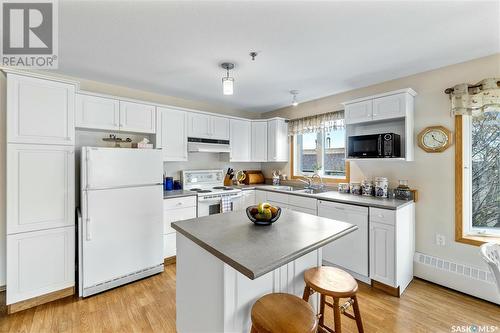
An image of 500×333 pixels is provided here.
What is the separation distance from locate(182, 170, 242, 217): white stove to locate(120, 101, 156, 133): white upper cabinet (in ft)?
3.06

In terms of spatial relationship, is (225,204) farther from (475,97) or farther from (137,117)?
(475,97)

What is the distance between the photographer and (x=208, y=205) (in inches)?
132

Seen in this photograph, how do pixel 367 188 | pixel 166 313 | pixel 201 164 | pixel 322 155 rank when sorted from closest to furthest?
1. pixel 166 313
2. pixel 367 188
3. pixel 322 155
4. pixel 201 164

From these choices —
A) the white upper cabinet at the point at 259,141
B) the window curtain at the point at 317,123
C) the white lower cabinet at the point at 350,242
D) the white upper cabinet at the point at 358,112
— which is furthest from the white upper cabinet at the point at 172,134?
the white upper cabinet at the point at 358,112

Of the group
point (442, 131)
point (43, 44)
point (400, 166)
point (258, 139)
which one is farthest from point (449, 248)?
point (43, 44)

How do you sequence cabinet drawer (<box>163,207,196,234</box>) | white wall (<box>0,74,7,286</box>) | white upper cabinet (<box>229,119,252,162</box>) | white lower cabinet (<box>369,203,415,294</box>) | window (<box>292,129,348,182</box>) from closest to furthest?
white lower cabinet (<box>369,203,415,294</box>) → white wall (<box>0,74,7,286</box>) → cabinet drawer (<box>163,207,196,234</box>) → window (<box>292,129,348,182</box>) → white upper cabinet (<box>229,119,252,162</box>)

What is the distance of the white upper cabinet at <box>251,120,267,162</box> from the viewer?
13.6ft

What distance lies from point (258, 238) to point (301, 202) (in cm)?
181

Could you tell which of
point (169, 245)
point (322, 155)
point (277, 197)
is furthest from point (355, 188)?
point (169, 245)

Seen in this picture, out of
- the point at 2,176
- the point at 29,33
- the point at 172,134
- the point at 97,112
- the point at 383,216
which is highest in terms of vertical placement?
the point at 29,33

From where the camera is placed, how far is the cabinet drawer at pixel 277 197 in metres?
3.33

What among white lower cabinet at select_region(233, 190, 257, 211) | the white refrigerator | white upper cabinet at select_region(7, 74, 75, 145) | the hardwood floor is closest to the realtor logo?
white upper cabinet at select_region(7, 74, 75, 145)

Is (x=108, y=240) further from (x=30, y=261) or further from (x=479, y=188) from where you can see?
(x=479, y=188)

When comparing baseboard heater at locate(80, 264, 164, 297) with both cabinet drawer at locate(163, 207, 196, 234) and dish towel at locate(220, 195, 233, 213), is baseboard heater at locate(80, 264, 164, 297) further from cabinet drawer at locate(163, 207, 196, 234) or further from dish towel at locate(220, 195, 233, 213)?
dish towel at locate(220, 195, 233, 213)
